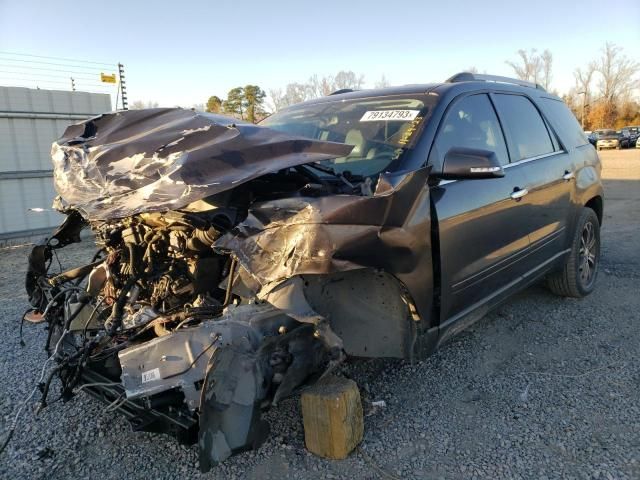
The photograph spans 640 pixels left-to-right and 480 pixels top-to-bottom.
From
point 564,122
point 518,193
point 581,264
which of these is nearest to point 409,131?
point 518,193

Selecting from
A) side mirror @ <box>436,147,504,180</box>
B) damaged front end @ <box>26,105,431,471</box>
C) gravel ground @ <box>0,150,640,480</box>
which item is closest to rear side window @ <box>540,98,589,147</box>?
gravel ground @ <box>0,150,640,480</box>

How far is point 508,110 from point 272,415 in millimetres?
2873

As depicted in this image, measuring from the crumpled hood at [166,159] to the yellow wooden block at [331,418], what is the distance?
3.84 ft

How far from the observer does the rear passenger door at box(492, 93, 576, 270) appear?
374 centimetres

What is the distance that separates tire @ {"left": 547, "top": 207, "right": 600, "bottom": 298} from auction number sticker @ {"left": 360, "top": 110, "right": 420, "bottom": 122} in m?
2.43

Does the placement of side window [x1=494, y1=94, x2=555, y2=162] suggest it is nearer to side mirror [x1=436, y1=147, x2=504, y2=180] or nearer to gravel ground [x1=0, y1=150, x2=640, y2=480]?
side mirror [x1=436, y1=147, x2=504, y2=180]

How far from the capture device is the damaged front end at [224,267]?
2215mm

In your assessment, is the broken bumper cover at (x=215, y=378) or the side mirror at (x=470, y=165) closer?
the broken bumper cover at (x=215, y=378)

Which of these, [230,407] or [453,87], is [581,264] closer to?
[453,87]

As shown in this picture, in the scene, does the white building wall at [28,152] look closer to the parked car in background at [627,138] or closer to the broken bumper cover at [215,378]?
the broken bumper cover at [215,378]

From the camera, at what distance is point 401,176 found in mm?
2389

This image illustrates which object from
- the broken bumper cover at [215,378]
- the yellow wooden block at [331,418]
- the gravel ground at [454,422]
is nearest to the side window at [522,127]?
the gravel ground at [454,422]

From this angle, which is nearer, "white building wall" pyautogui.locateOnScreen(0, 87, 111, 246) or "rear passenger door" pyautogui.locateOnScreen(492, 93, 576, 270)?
"rear passenger door" pyautogui.locateOnScreen(492, 93, 576, 270)

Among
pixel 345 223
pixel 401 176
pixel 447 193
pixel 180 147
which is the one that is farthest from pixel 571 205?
pixel 180 147
